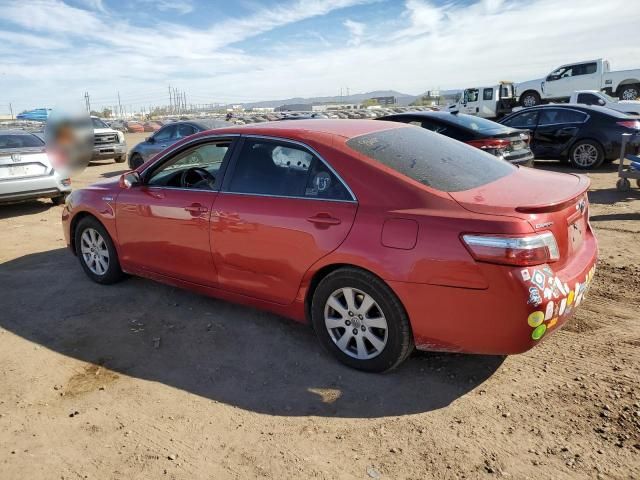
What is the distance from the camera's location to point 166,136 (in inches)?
516

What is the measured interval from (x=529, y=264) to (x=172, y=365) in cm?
246

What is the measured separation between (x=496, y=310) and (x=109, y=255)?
3.77 meters

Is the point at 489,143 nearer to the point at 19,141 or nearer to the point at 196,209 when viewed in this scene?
the point at 196,209

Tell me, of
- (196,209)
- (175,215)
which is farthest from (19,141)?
(196,209)

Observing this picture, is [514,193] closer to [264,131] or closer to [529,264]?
[529,264]

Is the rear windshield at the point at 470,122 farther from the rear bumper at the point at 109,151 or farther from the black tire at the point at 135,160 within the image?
the rear bumper at the point at 109,151

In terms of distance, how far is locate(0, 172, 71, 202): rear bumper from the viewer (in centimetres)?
851

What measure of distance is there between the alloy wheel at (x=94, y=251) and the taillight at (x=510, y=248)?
372 cm

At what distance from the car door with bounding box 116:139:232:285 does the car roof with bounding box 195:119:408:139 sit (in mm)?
244

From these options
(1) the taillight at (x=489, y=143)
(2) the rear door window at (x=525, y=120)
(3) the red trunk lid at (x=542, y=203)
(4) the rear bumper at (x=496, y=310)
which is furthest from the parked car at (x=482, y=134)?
(4) the rear bumper at (x=496, y=310)

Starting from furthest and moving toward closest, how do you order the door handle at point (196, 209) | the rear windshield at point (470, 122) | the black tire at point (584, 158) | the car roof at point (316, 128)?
the black tire at point (584, 158) < the rear windshield at point (470, 122) < the door handle at point (196, 209) < the car roof at point (316, 128)

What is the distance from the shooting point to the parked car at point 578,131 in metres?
10.8

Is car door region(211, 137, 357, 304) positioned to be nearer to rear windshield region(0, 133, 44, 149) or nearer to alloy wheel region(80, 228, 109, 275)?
alloy wheel region(80, 228, 109, 275)

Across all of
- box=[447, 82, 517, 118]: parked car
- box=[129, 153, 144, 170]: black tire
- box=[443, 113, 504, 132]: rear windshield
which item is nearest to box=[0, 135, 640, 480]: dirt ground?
box=[443, 113, 504, 132]: rear windshield
